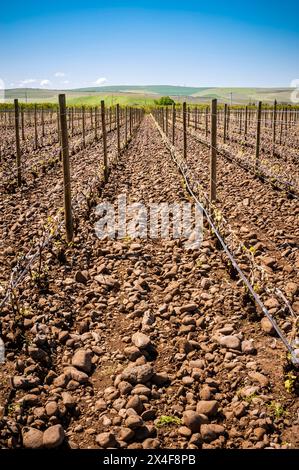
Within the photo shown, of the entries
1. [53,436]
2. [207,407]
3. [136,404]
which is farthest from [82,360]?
[207,407]

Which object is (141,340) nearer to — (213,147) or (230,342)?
(230,342)

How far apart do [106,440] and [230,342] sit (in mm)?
1704

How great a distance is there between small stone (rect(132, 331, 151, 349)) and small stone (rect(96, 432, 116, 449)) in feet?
3.98

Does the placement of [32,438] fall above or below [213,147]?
below

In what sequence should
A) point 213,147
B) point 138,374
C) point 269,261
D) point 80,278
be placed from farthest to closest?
1. point 213,147
2. point 269,261
3. point 80,278
4. point 138,374

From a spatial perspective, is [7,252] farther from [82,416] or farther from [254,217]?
[254,217]

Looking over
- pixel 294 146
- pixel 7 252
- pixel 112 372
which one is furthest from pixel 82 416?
pixel 294 146

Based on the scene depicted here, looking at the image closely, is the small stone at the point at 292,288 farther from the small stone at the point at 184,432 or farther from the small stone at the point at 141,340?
the small stone at the point at 184,432

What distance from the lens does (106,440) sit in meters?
Result: 3.04

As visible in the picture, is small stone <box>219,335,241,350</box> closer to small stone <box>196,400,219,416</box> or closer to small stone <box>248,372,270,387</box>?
small stone <box>248,372,270,387</box>

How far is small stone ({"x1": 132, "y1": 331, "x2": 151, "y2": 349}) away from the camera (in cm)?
423

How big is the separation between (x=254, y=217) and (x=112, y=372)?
5.46 meters

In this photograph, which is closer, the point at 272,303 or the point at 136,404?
the point at 136,404

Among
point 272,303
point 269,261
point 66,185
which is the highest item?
point 66,185
